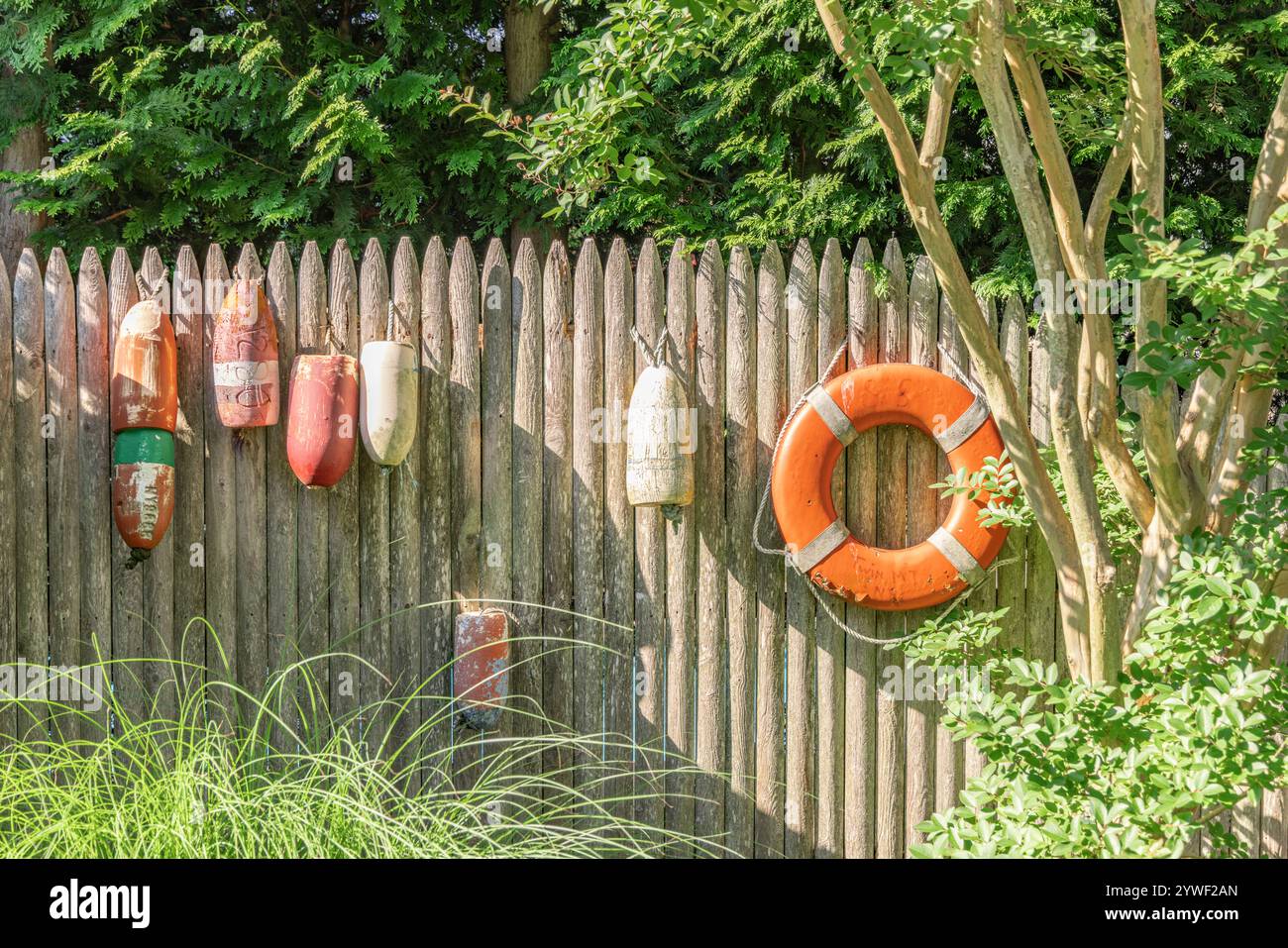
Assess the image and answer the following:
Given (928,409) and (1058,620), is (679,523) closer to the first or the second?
(928,409)

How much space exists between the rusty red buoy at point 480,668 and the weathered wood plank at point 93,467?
905 mm

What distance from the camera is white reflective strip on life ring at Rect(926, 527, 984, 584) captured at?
301cm

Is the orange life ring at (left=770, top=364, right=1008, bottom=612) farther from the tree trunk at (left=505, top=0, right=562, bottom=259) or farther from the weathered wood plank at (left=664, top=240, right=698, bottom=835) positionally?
the tree trunk at (left=505, top=0, right=562, bottom=259)

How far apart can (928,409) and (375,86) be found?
2992 mm

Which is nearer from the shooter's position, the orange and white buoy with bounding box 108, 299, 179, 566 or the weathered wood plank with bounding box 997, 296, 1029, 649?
the orange and white buoy with bounding box 108, 299, 179, 566

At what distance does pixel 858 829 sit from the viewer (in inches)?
123

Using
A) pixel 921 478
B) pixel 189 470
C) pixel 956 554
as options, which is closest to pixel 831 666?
pixel 956 554

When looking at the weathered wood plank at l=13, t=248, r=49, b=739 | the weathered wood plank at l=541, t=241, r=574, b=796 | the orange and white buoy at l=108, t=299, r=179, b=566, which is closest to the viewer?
the orange and white buoy at l=108, t=299, r=179, b=566

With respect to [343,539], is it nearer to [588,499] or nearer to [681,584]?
[588,499]

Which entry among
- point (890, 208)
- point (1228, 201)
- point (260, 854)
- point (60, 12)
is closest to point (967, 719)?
point (260, 854)

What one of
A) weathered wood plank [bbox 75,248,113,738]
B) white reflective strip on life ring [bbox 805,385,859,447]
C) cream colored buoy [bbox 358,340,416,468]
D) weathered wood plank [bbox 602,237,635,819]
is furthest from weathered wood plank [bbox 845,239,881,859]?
weathered wood plank [bbox 75,248,113,738]

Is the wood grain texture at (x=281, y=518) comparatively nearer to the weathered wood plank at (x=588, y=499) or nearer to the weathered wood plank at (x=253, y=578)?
the weathered wood plank at (x=253, y=578)

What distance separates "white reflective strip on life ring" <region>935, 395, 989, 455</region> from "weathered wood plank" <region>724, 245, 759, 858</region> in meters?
0.50

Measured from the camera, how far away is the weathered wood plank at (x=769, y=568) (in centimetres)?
309
